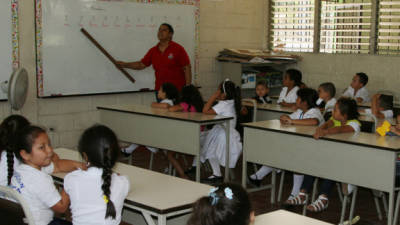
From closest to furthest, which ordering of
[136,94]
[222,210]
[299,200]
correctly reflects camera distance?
[222,210], [299,200], [136,94]

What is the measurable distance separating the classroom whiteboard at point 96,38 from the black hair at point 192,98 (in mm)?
1492

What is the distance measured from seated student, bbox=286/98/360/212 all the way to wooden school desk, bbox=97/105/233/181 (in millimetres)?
760

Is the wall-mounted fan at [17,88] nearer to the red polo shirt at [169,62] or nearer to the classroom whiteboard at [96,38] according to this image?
the classroom whiteboard at [96,38]

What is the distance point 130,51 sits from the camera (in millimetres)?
6543

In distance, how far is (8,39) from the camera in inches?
216

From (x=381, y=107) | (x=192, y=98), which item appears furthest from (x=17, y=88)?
(x=381, y=107)

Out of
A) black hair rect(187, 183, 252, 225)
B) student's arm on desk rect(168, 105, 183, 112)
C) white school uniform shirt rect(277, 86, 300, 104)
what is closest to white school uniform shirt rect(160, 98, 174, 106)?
student's arm on desk rect(168, 105, 183, 112)

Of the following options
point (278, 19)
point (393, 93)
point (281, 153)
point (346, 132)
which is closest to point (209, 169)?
point (281, 153)

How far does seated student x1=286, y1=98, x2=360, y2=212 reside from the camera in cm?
379

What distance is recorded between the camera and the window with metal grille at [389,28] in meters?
6.74

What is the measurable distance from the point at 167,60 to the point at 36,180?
4028 millimetres

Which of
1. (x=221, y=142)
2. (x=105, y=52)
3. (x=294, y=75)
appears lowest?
(x=221, y=142)

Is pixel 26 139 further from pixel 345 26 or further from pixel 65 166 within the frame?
pixel 345 26

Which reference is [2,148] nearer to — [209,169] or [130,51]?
[209,169]
